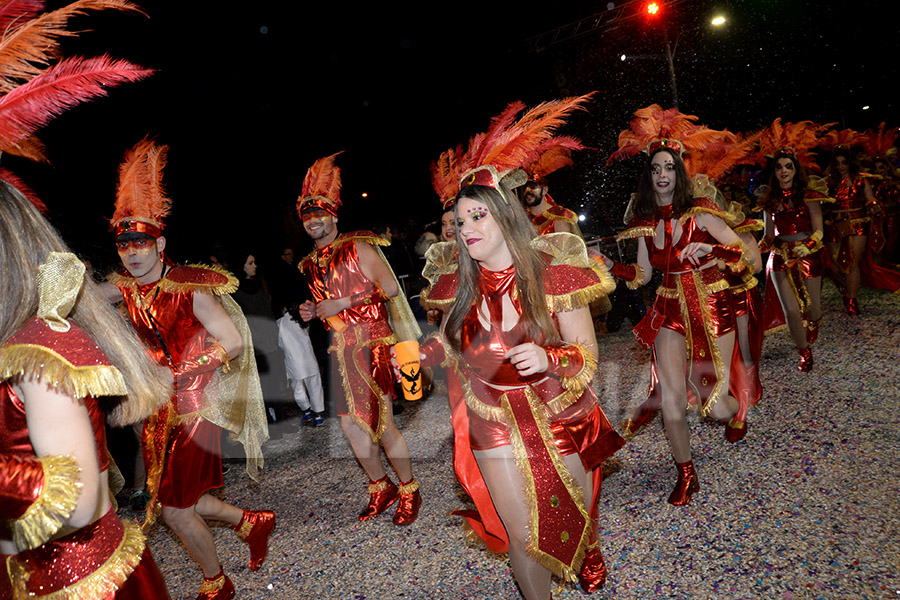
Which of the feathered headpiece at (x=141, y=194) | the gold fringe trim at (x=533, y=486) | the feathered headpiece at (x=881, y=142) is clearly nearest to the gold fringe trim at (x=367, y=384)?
Answer: the feathered headpiece at (x=141, y=194)

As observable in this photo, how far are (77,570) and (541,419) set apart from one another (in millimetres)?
1633

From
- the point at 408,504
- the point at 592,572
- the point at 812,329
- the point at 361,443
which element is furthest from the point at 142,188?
the point at 812,329

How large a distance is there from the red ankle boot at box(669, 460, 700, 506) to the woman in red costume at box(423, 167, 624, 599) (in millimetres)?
1186

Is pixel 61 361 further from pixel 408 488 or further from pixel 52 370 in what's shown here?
pixel 408 488

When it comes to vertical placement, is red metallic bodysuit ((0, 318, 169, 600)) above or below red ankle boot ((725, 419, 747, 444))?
above

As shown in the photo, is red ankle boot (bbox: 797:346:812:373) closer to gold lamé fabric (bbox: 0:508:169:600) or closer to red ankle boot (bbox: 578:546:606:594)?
red ankle boot (bbox: 578:546:606:594)

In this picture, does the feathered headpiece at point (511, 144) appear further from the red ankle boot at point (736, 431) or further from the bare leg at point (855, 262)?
the bare leg at point (855, 262)

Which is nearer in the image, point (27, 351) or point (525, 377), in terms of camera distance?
point (27, 351)

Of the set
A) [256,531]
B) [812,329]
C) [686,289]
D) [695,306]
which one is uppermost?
[686,289]

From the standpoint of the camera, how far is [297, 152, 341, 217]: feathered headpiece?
4.25 m

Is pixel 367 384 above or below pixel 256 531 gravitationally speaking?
above

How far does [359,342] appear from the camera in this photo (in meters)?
4.10

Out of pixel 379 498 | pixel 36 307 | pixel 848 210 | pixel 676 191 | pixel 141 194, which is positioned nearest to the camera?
pixel 36 307

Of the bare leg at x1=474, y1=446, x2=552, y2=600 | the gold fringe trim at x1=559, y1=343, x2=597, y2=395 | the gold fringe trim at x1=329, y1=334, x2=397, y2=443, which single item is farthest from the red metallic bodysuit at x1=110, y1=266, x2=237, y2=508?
the gold fringe trim at x1=559, y1=343, x2=597, y2=395
